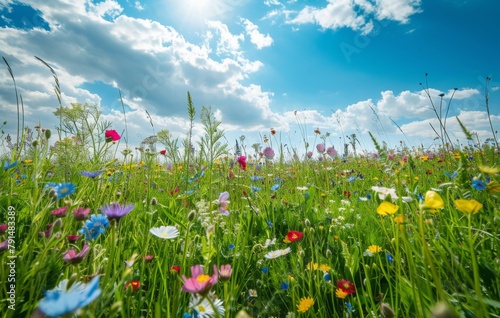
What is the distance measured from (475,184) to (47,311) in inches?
60.1

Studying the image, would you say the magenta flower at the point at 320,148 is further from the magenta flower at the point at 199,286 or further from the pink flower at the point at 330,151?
the magenta flower at the point at 199,286

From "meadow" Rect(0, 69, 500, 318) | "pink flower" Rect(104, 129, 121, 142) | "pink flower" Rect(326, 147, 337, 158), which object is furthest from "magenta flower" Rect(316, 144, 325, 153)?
"pink flower" Rect(104, 129, 121, 142)

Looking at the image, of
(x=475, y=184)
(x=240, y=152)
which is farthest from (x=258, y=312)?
(x=240, y=152)

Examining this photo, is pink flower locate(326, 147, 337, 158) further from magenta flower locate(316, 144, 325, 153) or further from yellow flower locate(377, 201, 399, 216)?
yellow flower locate(377, 201, 399, 216)

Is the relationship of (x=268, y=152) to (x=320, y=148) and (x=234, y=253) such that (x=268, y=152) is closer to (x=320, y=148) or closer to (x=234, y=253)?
(x=320, y=148)

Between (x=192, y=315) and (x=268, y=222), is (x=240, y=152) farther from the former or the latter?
(x=192, y=315)

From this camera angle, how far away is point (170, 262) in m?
1.31

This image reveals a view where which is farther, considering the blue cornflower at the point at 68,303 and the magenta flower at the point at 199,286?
the magenta flower at the point at 199,286

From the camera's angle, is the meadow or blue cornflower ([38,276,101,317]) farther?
the meadow

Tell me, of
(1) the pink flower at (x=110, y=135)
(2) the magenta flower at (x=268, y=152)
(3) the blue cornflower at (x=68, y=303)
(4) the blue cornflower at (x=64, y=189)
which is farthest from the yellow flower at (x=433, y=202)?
(2) the magenta flower at (x=268, y=152)

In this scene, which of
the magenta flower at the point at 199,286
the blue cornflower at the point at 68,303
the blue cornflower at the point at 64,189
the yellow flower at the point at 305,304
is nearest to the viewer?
the blue cornflower at the point at 68,303

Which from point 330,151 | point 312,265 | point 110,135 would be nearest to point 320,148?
point 330,151

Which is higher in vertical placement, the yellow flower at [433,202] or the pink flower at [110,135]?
Answer: the pink flower at [110,135]

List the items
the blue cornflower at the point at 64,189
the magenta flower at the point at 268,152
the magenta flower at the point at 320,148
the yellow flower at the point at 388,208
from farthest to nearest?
1. the magenta flower at the point at 320,148
2. the magenta flower at the point at 268,152
3. the blue cornflower at the point at 64,189
4. the yellow flower at the point at 388,208
